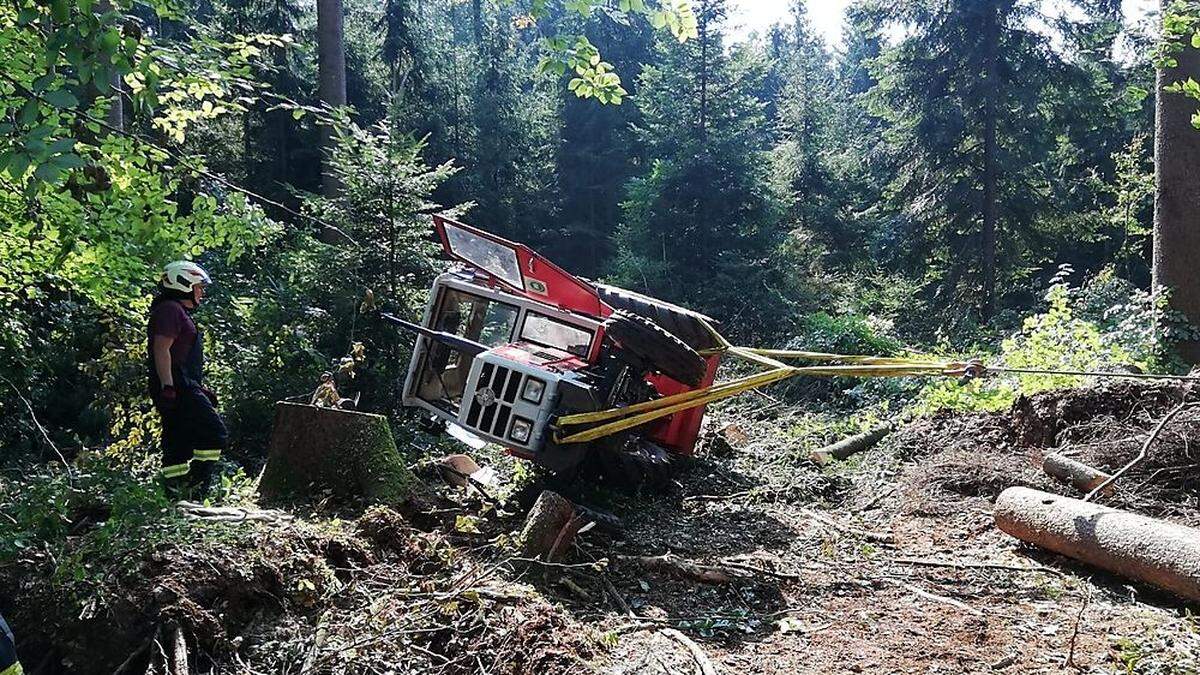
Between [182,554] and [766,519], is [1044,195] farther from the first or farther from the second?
[182,554]

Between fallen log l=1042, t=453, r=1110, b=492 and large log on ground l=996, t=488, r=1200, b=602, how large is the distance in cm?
77

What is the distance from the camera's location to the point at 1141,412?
7117 millimetres

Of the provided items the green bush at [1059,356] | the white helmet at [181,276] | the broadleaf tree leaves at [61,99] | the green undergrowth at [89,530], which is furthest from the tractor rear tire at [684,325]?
the broadleaf tree leaves at [61,99]

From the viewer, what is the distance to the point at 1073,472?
652 centimetres

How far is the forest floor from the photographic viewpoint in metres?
3.60

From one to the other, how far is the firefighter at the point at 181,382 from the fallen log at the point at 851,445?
5.85 meters

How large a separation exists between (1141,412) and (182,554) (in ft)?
24.0

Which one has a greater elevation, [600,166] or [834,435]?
[600,166]

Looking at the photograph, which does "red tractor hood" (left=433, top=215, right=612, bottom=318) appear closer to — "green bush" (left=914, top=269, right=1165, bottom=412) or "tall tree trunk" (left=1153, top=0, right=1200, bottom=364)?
"green bush" (left=914, top=269, right=1165, bottom=412)

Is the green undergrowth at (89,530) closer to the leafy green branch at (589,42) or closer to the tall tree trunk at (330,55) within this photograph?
the leafy green branch at (589,42)

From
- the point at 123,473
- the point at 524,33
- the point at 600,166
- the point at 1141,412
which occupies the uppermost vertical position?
the point at 524,33

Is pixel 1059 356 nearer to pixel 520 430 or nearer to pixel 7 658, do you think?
pixel 520 430

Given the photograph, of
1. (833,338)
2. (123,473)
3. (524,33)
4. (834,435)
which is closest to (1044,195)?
(833,338)

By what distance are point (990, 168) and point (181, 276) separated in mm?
16632
